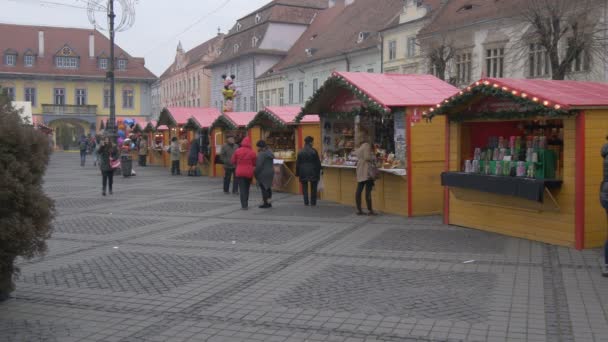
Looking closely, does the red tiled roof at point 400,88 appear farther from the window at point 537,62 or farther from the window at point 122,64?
the window at point 122,64

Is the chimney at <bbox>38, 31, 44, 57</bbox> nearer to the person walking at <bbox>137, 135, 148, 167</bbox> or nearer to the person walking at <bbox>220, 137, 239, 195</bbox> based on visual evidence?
the person walking at <bbox>137, 135, 148, 167</bbox>

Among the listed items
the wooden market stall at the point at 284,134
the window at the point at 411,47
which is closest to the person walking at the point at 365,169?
the wooden market stall at the point at 284,134

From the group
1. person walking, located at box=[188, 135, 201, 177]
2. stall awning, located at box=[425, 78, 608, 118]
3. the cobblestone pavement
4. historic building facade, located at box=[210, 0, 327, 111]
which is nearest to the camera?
the cobblestone pavement

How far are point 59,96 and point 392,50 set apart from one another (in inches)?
1763

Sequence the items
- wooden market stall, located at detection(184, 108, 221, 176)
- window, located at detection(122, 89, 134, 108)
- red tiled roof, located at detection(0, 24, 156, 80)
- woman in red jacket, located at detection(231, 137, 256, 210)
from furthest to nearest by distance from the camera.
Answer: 1. window, located at detection(122, 89, 134, 108)
2. red tiled roof, located at detection(0, 24, 156, 80)
3. wooden market stall, located at detection(184, 108, 221, 176)
4. woman in red jacket, located at detection(231, 137, 256, 210)

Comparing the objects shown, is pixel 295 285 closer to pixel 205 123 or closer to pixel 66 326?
pixel 66 326

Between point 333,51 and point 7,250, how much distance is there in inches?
1864

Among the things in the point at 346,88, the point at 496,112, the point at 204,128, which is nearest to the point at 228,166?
the point at 346,88

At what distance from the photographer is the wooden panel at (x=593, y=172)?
9789 mm

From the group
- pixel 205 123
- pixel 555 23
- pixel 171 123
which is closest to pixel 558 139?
pixel 555 23

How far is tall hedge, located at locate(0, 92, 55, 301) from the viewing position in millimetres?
6266

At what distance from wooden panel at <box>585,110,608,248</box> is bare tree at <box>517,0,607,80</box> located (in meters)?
16.1

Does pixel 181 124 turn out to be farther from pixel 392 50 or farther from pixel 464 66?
pixel 392 50

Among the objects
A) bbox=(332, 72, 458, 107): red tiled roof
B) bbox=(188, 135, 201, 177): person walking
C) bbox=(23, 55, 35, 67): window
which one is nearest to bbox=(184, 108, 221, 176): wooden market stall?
bbox=(188, 135, 201, 177): person walking
